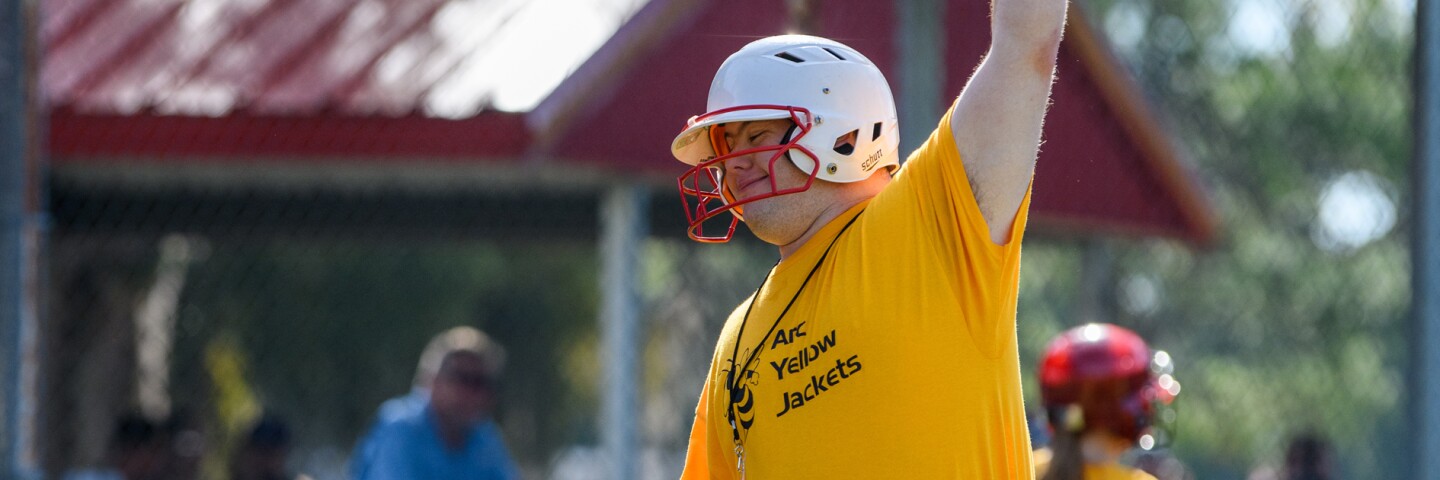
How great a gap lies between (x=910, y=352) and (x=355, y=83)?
4.76 m

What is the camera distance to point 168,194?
27.8 ft

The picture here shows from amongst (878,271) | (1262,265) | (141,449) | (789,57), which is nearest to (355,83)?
(141,449)

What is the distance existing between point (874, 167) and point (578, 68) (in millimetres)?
3734

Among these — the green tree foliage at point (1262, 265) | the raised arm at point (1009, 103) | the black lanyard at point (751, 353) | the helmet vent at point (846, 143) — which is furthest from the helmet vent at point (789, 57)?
the green tree foliage at point (1262, 265)

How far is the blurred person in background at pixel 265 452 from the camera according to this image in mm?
7852

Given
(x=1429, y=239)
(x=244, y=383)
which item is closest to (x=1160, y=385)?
(x=1429, y=239)

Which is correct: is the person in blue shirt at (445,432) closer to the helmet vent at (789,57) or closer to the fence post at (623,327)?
the fence post at (623,327)

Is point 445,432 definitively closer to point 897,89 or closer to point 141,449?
point 141,449

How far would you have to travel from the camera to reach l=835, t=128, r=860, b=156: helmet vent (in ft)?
9.53

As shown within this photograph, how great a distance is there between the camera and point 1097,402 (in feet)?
14.3

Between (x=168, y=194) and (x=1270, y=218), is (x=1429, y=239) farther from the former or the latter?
(x=1270, y=218)

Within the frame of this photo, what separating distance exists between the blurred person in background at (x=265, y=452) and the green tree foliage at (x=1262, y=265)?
5990 mm

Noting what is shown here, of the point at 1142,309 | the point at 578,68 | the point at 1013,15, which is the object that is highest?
the point at 578,68

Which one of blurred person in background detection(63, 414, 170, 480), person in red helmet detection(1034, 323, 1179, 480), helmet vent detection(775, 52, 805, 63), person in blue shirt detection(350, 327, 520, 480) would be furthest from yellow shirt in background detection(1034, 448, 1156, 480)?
blurred person in background detection(63, 414, 170, 480)
